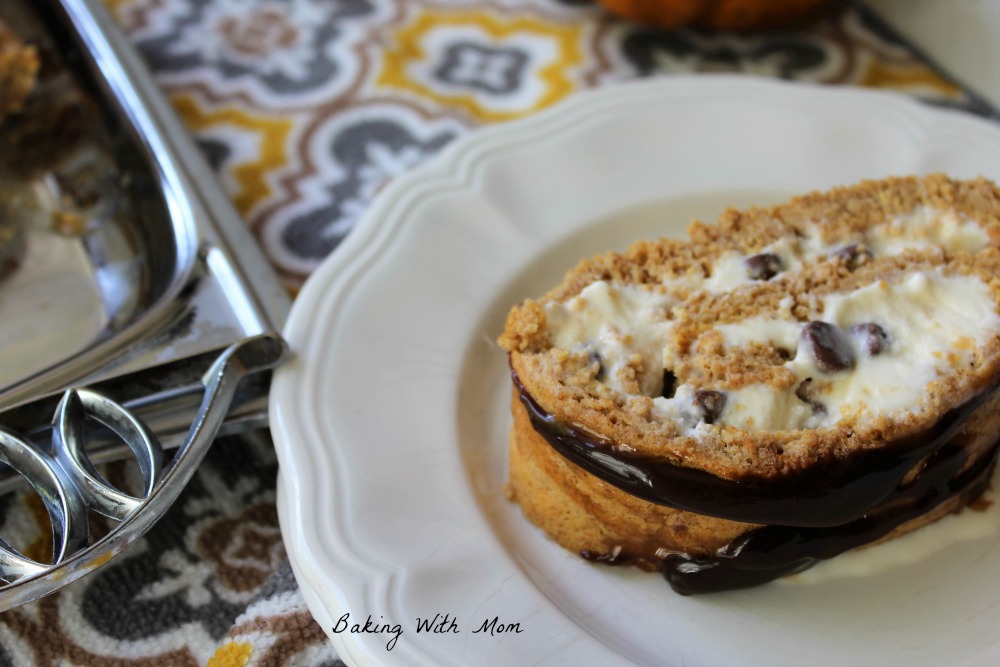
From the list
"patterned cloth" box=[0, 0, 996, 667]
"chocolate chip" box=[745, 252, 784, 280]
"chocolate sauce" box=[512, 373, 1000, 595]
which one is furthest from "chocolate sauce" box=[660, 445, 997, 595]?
"patterned cloth" box=[0, 0, 996, 667]

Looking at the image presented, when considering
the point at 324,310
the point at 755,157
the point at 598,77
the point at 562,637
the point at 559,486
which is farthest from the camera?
the point at 598,77

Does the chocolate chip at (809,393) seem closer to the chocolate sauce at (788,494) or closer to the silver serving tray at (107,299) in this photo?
the chocolate sauce at (788,494)

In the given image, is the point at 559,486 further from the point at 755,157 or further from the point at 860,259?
the point at 755,157

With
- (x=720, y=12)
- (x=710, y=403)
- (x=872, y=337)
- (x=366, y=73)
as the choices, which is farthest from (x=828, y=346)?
(x=366, y=73)

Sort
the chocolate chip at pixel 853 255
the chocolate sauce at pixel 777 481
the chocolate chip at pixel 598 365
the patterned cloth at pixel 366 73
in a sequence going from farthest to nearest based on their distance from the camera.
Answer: the patterned cloth at pixel 366 73
the chocolate chip at pixel 853 255
the chocolate chip at pixel 598 365
the chocolate sauce at pixel 777 481

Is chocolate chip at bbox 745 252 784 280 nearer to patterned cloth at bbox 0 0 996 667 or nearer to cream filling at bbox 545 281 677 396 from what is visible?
cream filling at bbox 545 281 677 396

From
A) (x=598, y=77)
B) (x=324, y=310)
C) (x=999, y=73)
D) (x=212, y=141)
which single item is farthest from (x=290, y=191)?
(x=999, y=73)

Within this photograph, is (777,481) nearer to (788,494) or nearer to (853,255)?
(788,494)

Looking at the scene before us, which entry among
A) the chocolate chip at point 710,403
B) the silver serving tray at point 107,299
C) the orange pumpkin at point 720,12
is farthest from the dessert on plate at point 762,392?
the orange pumpkin at point 720,12
